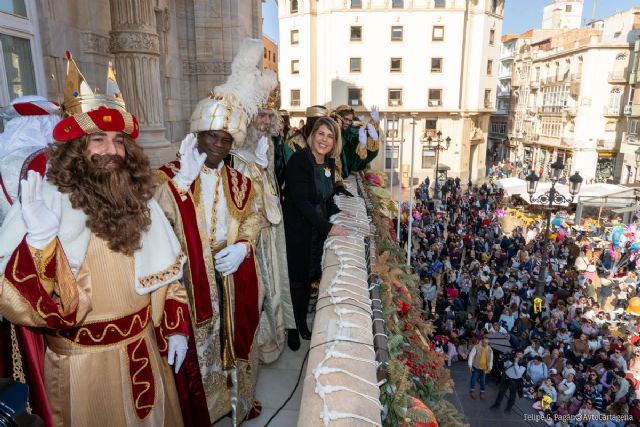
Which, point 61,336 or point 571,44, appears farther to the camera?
point 571,44

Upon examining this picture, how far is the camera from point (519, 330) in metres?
10.8

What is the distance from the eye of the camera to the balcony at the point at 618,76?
3297 cm

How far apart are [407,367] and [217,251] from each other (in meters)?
1.42

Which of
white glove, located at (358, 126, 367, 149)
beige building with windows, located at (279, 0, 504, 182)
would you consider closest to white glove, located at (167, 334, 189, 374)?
white glove, located at (358, 126, 367, 149)

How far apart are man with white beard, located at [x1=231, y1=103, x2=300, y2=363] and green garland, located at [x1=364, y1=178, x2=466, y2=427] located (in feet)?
3.03

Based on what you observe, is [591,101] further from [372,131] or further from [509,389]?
[372,131]

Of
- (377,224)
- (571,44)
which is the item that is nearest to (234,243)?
(377,224)

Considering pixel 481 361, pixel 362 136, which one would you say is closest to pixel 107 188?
pixel 362 136

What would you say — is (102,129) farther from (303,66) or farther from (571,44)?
(571,44)

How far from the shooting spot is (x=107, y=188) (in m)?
2.07

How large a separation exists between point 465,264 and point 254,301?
13.7m

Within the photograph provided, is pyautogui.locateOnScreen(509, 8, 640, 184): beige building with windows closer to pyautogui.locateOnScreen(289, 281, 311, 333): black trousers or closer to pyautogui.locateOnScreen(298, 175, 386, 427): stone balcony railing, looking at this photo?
pyautogui.locateOnScreen(289, 281, 311, 333): black trousers

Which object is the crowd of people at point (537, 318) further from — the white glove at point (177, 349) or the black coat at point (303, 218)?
the white glove at point (177, 349)

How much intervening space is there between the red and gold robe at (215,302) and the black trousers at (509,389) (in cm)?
755
